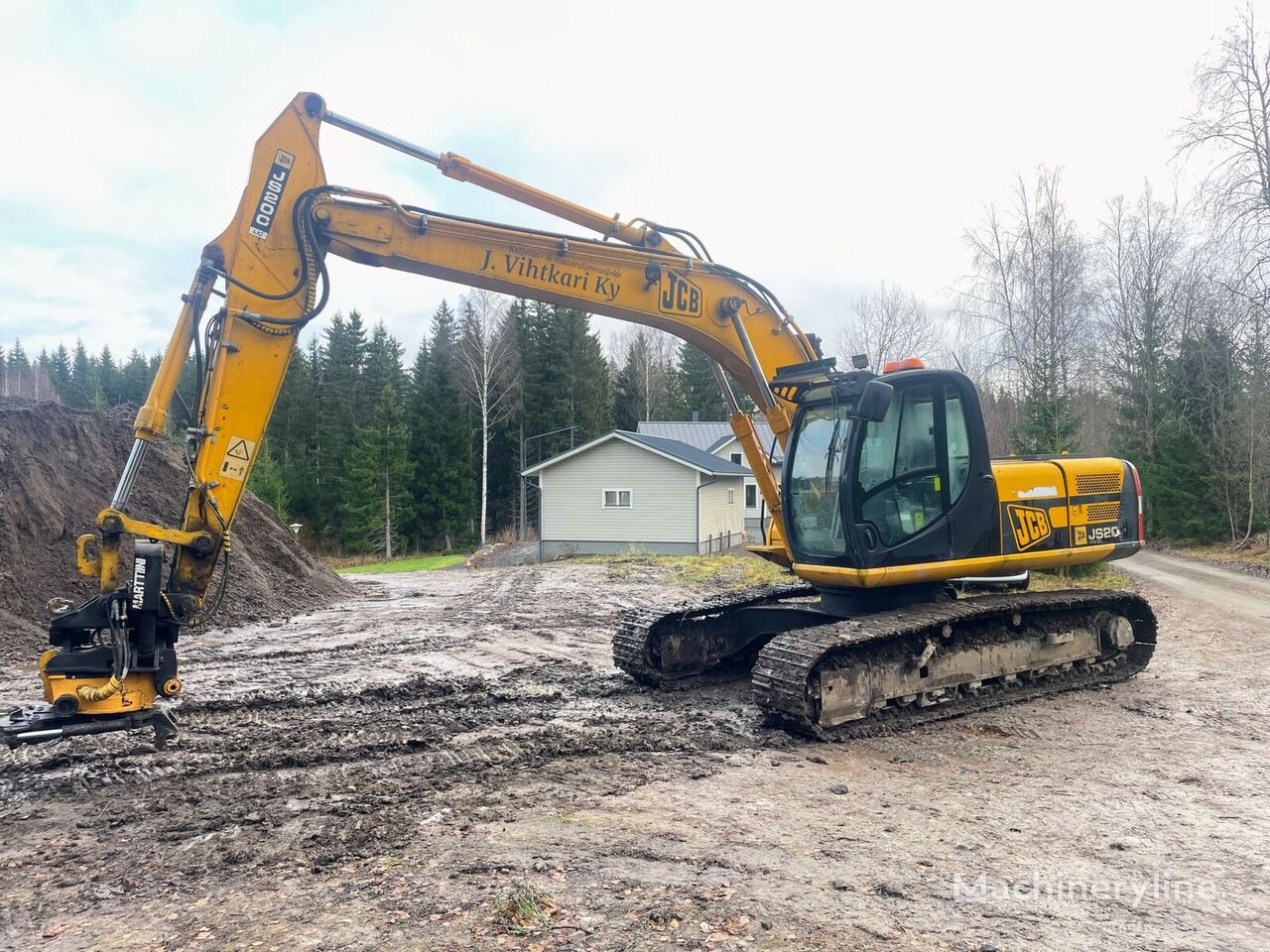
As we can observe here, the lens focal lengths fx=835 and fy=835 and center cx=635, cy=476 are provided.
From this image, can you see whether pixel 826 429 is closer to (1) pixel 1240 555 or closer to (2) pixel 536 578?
(2) pixel 536 578

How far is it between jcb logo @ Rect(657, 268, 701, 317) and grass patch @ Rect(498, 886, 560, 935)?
4.76 metres

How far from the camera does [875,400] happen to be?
6168 millimetres

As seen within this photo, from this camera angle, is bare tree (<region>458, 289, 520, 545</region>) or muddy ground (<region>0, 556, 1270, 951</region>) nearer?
muddy ground (<region>0, 556, 1270, 951</region>)

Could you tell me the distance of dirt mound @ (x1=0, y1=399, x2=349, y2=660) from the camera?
11188mm

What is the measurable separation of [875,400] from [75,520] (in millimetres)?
12012

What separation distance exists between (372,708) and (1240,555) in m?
24.0

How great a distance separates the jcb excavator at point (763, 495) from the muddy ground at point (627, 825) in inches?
18.1

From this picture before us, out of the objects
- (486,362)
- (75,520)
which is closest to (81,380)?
(486,362)

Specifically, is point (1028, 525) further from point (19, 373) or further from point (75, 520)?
point (19, 373)

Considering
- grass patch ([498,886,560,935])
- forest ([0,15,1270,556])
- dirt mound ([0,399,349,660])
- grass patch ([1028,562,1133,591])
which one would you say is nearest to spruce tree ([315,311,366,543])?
forest ([0,15,1270,556])

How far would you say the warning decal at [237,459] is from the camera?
17.9 ft

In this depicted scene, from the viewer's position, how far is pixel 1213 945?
327cm

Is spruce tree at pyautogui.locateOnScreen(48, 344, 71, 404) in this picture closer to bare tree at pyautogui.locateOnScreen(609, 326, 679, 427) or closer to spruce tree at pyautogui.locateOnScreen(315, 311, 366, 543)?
spruce tree at pyautogui.locateOnScreen(315, 311, 366, 543)

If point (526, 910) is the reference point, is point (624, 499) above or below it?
above
